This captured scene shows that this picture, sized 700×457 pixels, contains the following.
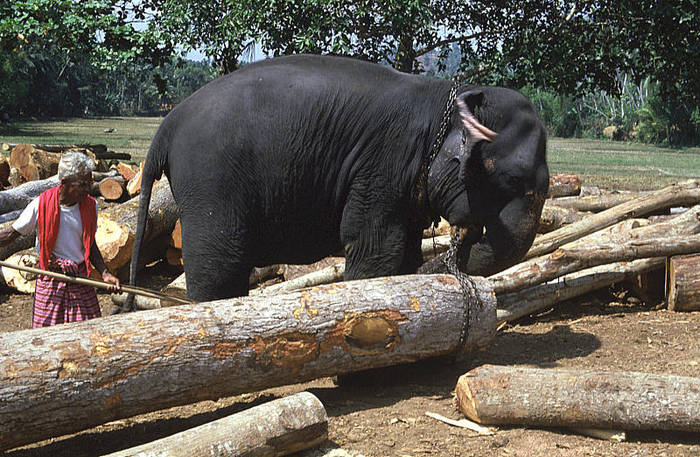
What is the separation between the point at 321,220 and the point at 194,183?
1.01 meters

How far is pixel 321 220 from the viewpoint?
5.82m

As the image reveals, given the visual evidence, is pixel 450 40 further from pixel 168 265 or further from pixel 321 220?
pixel 321 220

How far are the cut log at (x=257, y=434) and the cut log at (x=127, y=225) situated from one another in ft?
16.0

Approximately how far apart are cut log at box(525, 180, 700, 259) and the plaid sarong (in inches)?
178

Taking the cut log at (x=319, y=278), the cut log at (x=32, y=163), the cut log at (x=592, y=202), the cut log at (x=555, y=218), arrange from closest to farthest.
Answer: the cut log at (x=319, y=278), the cut log at (x=555, y=218), the cut log at (x=592, y=202), the cut log at (x=32, y=163)

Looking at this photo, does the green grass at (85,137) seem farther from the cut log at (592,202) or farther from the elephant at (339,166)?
the elephant at (339,166)

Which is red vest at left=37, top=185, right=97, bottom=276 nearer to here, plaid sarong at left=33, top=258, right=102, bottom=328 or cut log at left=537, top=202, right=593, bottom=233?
plaid sarong at left=33, top=258, right=102, bottom=328

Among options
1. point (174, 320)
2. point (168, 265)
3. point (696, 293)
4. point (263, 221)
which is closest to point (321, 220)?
point (263, 221)

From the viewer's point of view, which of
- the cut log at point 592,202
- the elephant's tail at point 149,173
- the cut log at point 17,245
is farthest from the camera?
the cut log at point 592,202

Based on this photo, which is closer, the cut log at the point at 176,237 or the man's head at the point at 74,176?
the man's head at the point at 74,176

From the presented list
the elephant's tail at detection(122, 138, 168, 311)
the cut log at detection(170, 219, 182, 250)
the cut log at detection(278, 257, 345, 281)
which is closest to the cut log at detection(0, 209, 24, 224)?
the cut log at detection(170, 219, 182, 250)

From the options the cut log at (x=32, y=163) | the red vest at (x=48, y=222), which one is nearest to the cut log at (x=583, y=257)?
the red vest at (x=48, y=222)

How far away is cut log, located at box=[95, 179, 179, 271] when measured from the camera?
862 cm

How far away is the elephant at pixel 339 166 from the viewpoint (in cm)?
552
